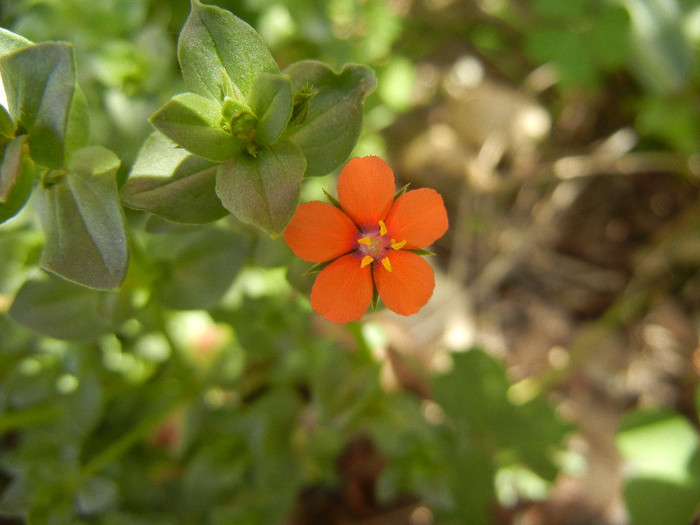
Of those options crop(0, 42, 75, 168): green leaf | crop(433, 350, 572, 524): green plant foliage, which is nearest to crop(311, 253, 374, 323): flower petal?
crop(0, 42, 75, 168): green leaf

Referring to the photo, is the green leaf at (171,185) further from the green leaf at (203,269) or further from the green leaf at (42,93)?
the green leaf at (203,269)

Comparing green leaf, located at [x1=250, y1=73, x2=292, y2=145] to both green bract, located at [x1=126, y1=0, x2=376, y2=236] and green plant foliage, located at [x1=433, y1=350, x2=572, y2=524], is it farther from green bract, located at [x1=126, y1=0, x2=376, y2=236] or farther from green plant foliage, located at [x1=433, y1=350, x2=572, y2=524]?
green plant foliage, located at [x1=433, y1=350, x2=572, y2=524]

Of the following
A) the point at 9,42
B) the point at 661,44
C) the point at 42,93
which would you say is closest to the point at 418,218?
the point at 42,93

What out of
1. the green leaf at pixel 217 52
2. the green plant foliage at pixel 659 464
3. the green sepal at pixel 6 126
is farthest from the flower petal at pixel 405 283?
the green plant foliage at pixel 659 464

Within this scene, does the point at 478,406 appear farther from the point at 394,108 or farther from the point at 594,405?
the point at 394,108

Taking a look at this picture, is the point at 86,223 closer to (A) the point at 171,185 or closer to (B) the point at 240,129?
(A) the point at 171,185
